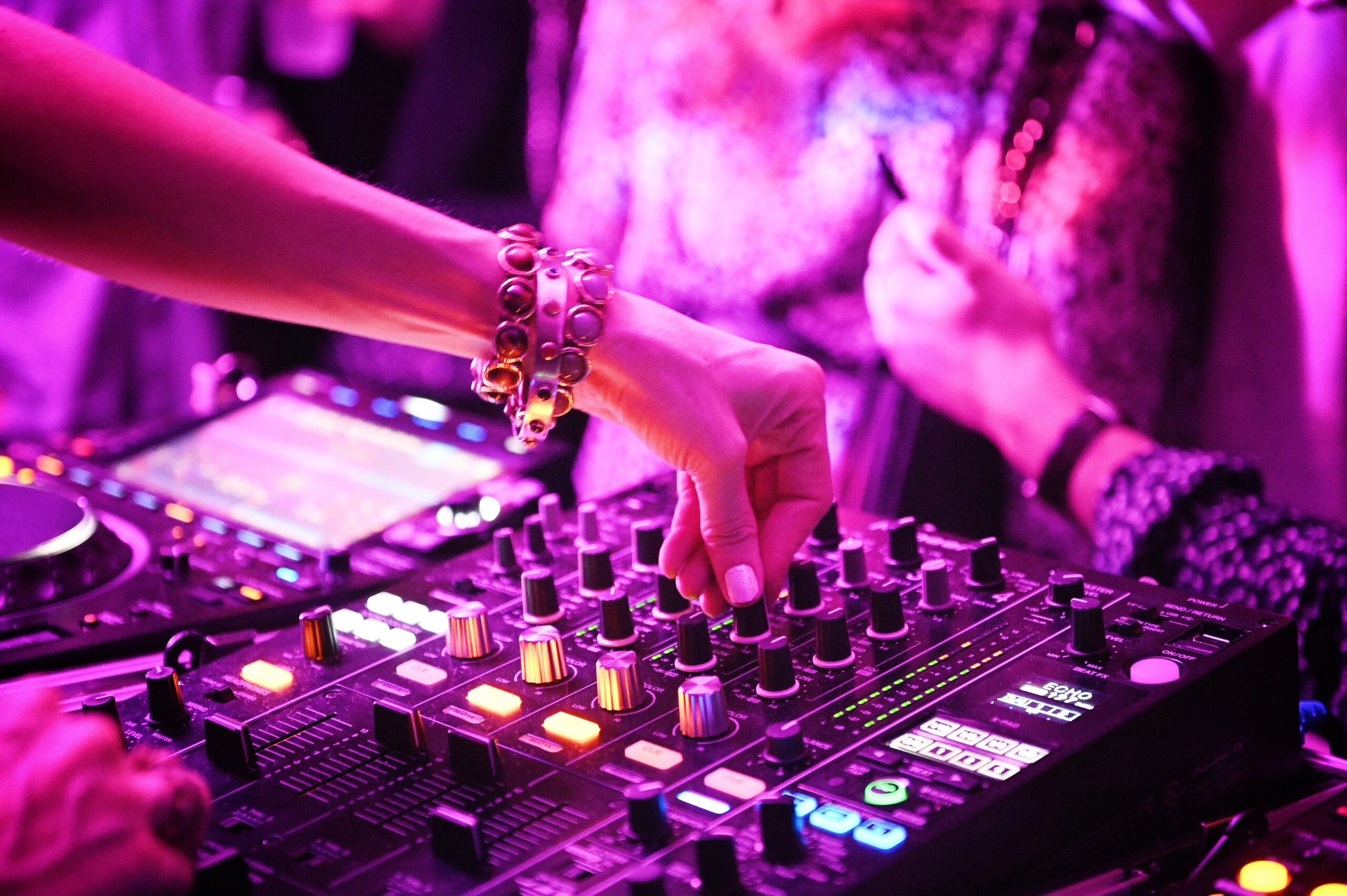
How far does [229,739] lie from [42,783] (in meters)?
0.28

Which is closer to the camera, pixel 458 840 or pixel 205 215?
pixel 458 840

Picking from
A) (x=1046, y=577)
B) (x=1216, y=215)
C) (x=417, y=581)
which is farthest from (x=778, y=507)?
(x=1216, y=215)

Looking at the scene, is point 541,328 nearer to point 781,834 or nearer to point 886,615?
point 886,615

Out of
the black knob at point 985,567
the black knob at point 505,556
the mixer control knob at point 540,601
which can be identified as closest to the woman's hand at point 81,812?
the mixer control knob at point 540,601

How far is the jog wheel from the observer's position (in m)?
1.21

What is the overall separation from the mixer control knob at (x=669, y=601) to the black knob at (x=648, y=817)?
1.01 feet

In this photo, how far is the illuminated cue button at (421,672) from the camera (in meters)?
0.92

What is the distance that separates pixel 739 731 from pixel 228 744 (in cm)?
34

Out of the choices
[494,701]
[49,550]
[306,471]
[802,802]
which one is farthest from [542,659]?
Answer: [306,471]

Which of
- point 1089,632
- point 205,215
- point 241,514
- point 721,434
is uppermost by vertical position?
point 205,215

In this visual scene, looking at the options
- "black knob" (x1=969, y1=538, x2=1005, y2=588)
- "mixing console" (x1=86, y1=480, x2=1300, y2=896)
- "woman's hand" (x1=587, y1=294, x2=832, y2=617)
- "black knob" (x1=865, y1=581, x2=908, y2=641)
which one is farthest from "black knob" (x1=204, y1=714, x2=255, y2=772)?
"black knob" (x1=969, y1=538, x2=1005, y2=588)

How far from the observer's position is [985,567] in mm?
993

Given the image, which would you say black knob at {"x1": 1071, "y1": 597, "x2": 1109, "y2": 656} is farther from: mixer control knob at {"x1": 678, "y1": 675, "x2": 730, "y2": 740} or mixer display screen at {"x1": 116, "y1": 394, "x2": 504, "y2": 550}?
mixer display screen at {"x1": 116, "y1": 394, "x2": 504, "y2": 550}

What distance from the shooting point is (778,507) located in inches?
40.6
